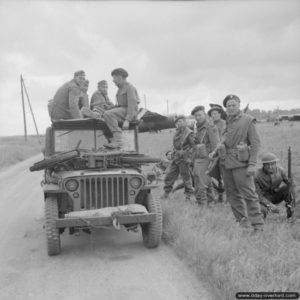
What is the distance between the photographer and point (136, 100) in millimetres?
6738

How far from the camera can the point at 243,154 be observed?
5.56 m

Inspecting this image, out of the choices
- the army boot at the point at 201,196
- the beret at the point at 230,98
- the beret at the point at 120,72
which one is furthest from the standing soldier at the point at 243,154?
the beret at the point at 120,72

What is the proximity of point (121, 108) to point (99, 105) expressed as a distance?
6.42 ft

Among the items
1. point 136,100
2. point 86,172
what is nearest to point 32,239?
point 86,172

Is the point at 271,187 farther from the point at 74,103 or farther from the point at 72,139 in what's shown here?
the point at 74,103

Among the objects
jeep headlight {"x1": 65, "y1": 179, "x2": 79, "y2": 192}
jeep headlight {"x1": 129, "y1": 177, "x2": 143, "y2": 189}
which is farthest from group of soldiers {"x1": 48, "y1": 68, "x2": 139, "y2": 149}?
jeep headlight {"x1": 65, "y1": 179, "x2": 79, "y2": 192}

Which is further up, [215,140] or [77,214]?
[215,140]

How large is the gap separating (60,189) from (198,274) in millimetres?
2025

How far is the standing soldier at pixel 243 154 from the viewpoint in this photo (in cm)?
552

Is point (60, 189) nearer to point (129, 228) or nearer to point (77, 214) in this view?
point (77, 214)

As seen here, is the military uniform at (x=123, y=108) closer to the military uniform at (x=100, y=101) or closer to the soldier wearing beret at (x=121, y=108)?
the soldier wearing beret at (x=121, y=108)

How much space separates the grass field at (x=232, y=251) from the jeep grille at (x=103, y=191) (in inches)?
35.8

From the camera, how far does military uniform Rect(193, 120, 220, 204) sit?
736 centimetres

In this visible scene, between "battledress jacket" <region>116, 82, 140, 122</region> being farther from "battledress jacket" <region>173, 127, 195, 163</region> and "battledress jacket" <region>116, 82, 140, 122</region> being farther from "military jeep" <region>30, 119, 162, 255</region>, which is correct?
"battledress jacket" <region>173, 127, 195, 163</region>
